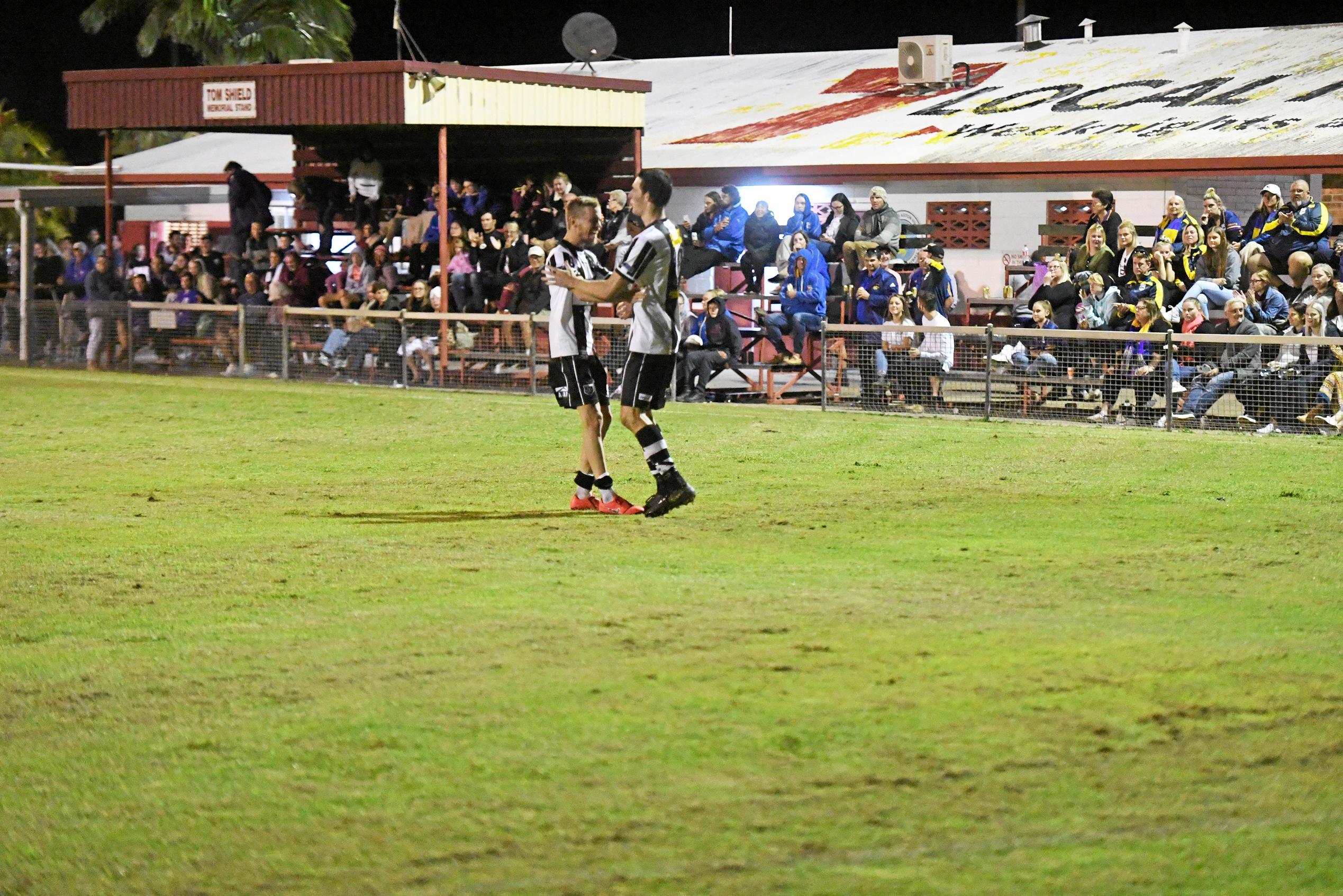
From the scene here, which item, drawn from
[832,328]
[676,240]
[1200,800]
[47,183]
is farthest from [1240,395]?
[47,183]

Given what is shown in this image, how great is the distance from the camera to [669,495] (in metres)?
10.8

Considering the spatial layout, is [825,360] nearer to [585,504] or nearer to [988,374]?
[988,374]

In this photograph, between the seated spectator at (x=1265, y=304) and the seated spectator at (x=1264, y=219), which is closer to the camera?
the seated spectator at (x=1265, y=304)

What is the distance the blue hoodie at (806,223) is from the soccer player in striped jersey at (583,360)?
994 cm

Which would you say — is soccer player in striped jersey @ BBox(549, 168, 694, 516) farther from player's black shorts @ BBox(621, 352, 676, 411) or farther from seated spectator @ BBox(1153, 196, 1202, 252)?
seated spectator @ BBox(1153, 196, 1202, 252)

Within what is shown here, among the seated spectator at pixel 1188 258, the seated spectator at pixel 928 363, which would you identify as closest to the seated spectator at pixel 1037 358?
the seated spectator at pixel 928 363

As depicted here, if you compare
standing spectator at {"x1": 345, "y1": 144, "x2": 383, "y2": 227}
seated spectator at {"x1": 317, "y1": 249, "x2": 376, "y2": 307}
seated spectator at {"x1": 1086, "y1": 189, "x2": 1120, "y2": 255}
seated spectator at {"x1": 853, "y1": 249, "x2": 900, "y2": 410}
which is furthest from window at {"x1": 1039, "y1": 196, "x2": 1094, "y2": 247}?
standing spectator at {"x1": 345, "y1": 144, "x2": 383, "y2": 227}

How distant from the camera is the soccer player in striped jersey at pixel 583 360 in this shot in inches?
425

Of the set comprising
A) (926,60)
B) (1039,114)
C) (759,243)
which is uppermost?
(926,60)

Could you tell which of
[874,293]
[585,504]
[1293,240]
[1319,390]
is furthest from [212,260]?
[1319,390]

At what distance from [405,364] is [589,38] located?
454 inches

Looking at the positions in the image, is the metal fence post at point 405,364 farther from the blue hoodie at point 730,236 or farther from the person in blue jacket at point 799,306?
the blue hoodie at point 730,236

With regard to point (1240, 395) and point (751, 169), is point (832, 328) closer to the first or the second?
point (1240, 395)

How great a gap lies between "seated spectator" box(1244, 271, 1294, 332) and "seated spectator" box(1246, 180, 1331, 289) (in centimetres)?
33
